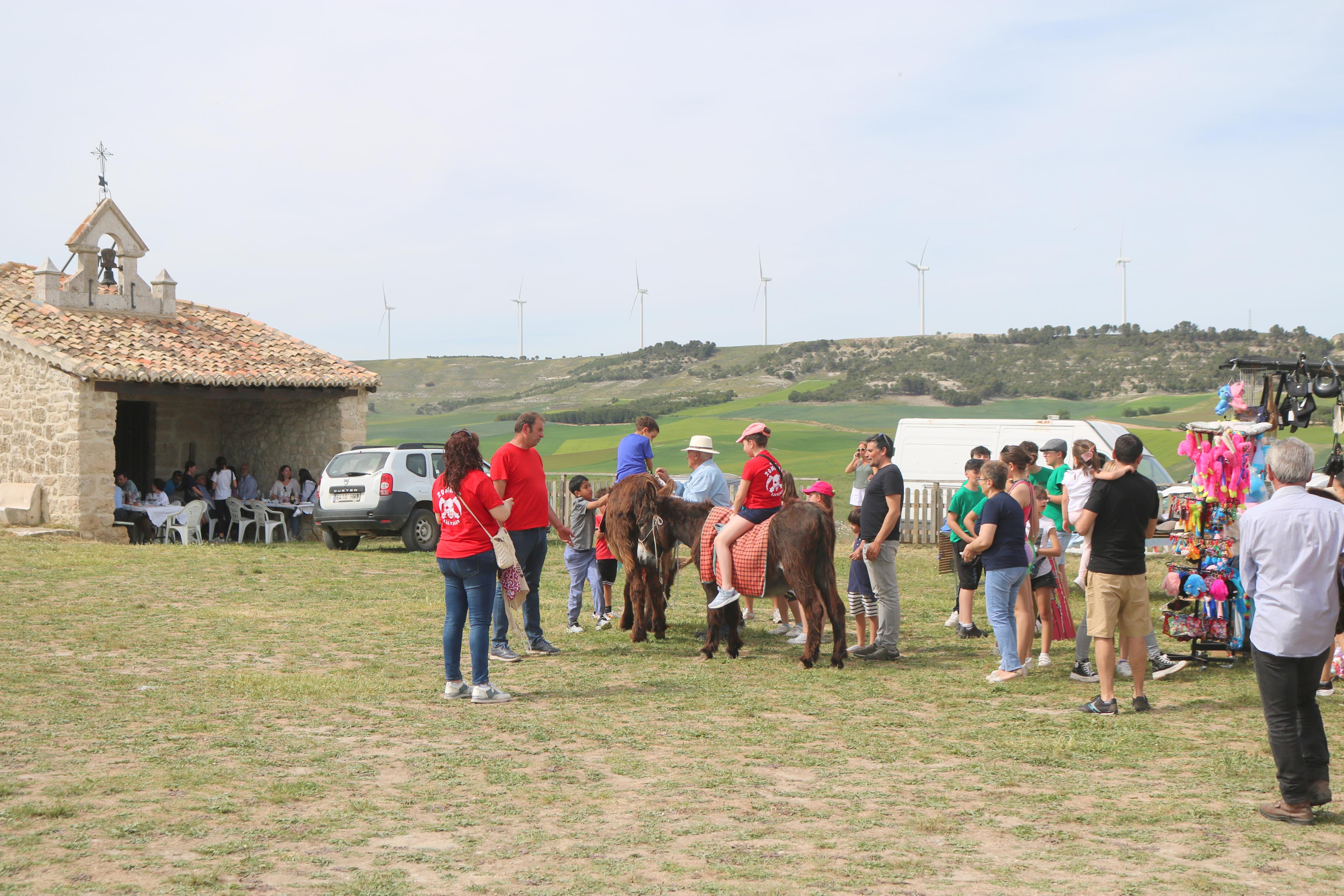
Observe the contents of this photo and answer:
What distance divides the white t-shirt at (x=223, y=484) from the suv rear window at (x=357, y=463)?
347 centimetres

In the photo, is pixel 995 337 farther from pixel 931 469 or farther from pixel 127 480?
pixel 127 480

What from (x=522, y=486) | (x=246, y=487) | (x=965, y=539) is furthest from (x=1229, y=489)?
(x=246, y=487)

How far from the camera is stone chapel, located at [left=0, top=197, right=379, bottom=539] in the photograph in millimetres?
17766

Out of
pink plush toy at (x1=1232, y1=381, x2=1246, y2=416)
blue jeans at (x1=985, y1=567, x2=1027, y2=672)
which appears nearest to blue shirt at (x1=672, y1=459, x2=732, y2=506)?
blue jeans at (x1=985, y1=567, x2=1027, y2=672)

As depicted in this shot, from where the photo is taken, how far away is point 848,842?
4.41m

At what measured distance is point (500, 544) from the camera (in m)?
7.14

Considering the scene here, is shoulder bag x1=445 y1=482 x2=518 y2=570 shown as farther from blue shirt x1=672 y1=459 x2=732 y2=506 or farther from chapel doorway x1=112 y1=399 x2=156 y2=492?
chapel doorway x1=112 y1=399 x2=156 y2=492

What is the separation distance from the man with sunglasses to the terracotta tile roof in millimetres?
13889

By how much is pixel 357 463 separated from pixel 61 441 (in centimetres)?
491

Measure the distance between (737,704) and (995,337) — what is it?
237ft

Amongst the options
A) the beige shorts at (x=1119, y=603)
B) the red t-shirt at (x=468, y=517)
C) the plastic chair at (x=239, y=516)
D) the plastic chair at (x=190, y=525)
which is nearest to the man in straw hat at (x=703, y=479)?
the red t-shirt at (x=468, y=517)

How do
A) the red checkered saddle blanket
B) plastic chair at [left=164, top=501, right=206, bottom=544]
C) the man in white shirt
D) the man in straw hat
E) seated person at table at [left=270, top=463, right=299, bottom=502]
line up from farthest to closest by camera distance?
seated person at table at [left=270, top=463, right=299, bottom=502] → plastic chair at [left=164, top=501, right=206, bottom=544] → the man in straw hat → the red checkered saddle blanket → the man in white shirt

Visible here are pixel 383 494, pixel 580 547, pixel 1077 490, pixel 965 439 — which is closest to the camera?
pixel 580 547

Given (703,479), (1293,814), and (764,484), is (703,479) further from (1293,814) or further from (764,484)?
(1293,814)
